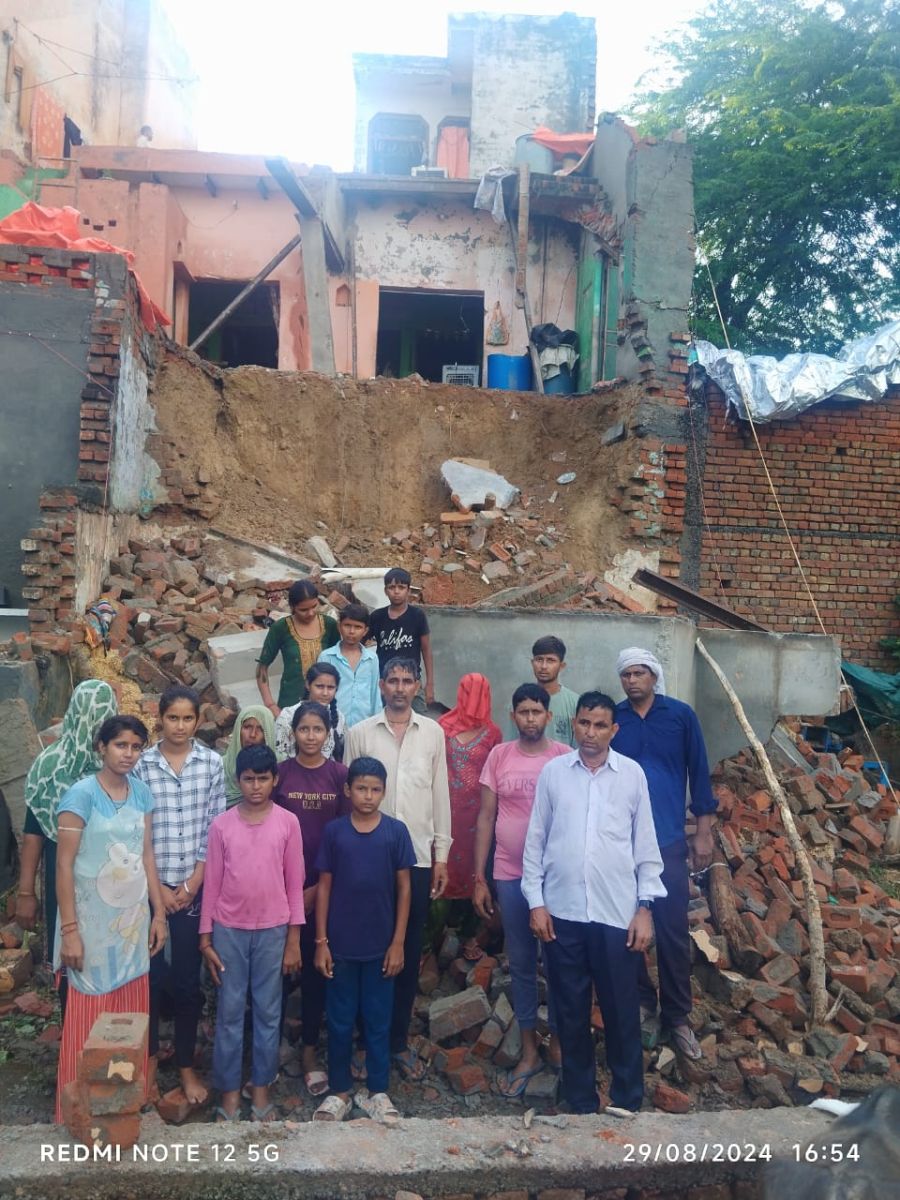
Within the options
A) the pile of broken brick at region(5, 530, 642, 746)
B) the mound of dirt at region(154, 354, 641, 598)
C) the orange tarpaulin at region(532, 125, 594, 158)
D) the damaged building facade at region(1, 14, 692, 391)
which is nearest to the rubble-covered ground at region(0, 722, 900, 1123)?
the pile of broken brick at region(5, 530, 642, 746)

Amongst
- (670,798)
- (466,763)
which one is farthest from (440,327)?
(670,798)

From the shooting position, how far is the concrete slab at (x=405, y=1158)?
2.88 meters

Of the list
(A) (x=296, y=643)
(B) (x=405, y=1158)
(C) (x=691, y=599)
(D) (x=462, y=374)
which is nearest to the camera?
(B) (x=405, y=1158)

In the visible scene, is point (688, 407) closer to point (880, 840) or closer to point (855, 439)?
point (855, 439)

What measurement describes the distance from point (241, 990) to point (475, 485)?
7014 mm

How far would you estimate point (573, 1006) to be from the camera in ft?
10.9

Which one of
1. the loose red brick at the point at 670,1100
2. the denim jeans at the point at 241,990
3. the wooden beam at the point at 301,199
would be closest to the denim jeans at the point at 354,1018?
the denim jeans at the point at 241,990

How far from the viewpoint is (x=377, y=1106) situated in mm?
3287

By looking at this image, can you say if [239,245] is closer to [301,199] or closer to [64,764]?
[301,199]

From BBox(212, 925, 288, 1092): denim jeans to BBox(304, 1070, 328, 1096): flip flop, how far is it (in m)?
0.22

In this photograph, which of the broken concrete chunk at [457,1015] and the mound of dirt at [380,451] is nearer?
the broken concrete chunk at [457,1015]

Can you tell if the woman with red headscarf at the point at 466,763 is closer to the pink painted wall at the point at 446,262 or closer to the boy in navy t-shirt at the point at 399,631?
the boy in navy t-shirt at the point at 399,631

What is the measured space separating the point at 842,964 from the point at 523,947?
192 cm
